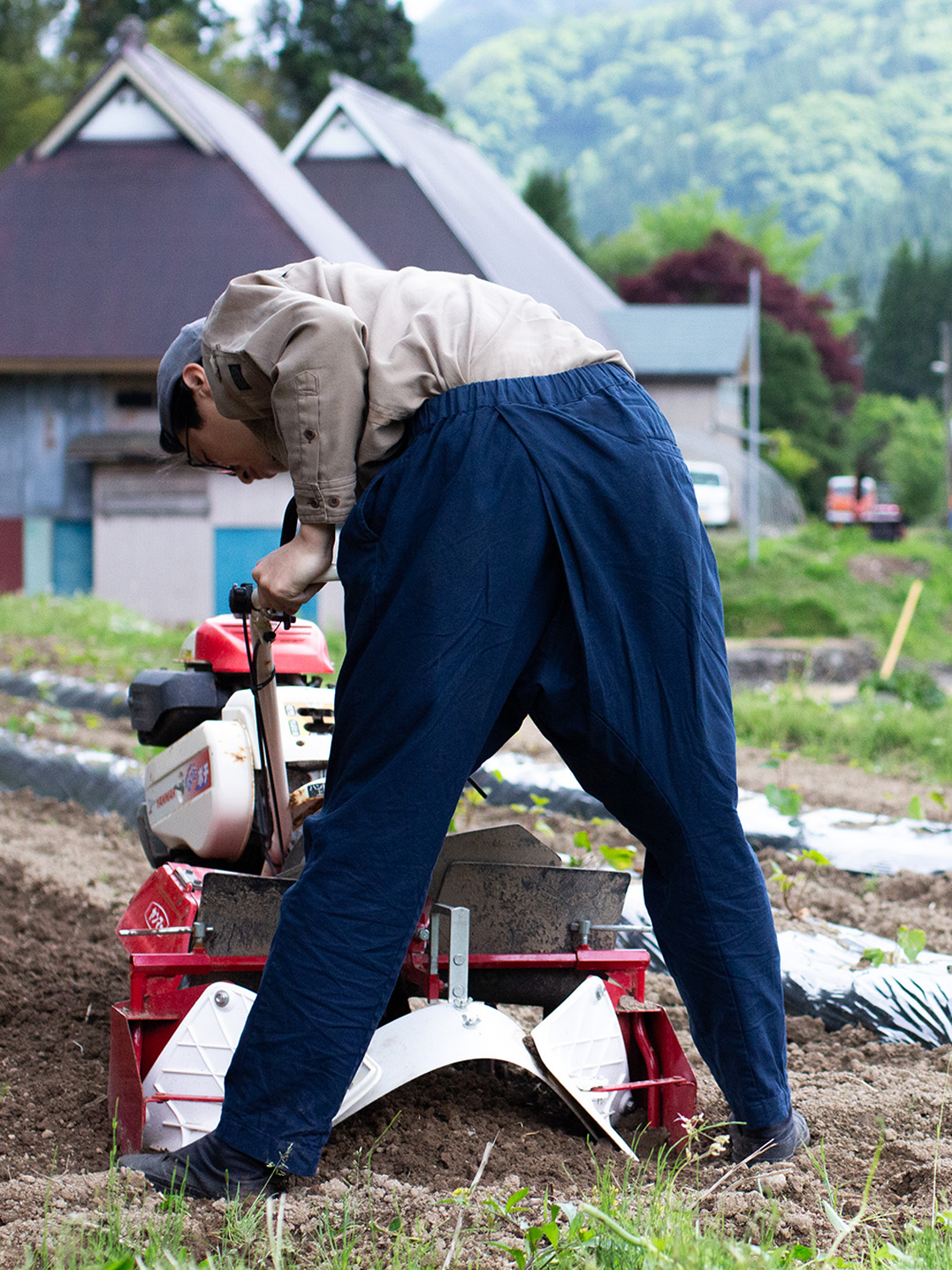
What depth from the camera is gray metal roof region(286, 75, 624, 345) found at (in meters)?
23.2

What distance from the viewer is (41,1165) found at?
2281 mm

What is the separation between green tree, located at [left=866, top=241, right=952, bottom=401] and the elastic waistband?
74.7 metres

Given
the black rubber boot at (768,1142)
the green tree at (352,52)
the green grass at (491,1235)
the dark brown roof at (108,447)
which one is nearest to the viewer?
the green grass at (491,1235)

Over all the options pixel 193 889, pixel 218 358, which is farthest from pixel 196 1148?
pixel 218 358

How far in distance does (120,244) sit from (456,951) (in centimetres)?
1869

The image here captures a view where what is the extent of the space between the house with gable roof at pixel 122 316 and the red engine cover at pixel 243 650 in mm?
15493

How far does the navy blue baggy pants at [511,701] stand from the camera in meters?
2.02

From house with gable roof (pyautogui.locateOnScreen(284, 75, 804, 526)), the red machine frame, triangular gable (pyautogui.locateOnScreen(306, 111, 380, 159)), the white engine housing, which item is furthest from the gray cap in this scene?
triangular gable (pyautogui.locateOnScreen(306, 111, 380, 159))

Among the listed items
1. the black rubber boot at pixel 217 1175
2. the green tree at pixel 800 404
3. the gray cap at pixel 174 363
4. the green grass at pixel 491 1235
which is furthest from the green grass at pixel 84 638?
the green tree at pixel 800 404

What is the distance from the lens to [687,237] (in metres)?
59.4

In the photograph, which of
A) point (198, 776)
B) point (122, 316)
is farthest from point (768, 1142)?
point (122, 316)

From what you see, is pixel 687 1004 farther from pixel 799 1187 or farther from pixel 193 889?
pixel 193 889

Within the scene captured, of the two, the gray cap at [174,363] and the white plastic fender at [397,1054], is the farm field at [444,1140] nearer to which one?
the white plastic fender at [397,1054]

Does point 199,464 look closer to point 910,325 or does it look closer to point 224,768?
point 224,768
